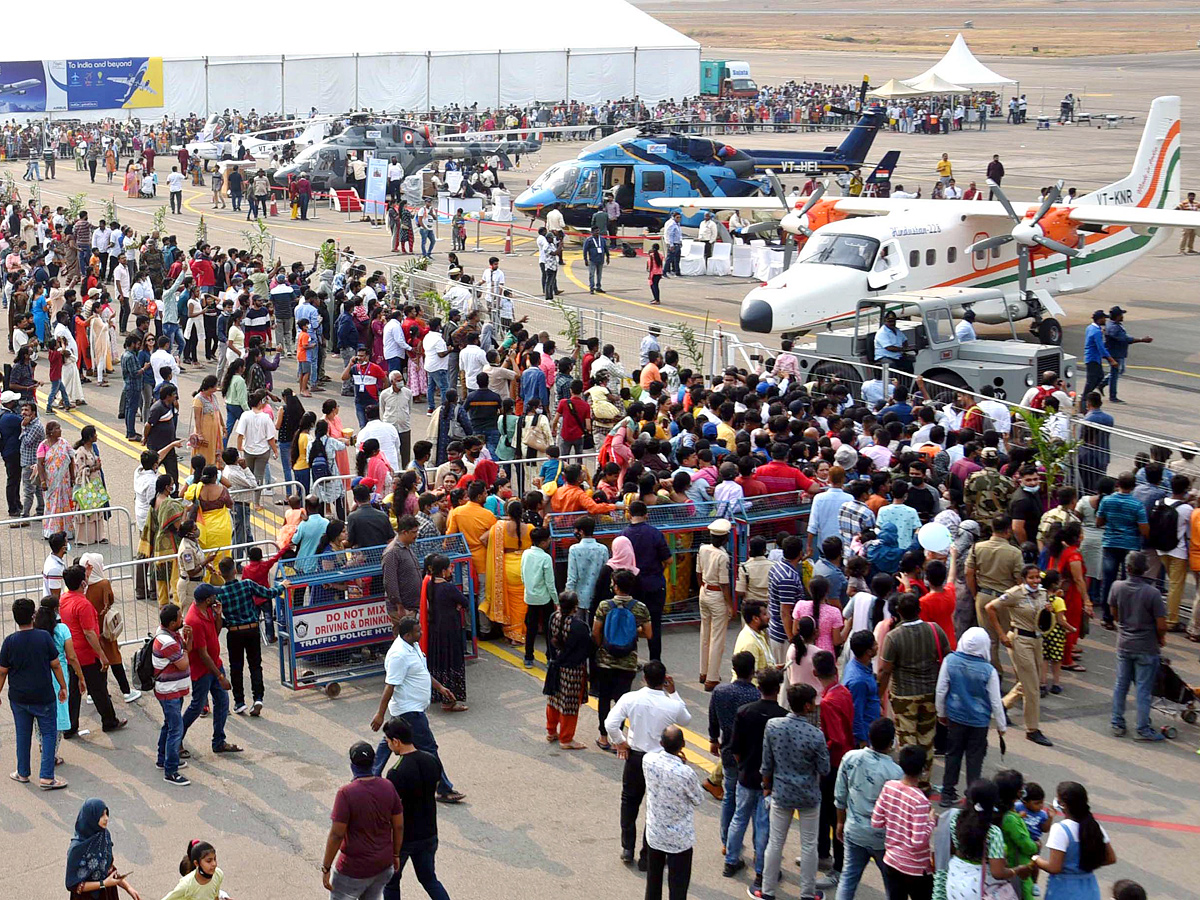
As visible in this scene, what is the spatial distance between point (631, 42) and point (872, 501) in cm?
6807

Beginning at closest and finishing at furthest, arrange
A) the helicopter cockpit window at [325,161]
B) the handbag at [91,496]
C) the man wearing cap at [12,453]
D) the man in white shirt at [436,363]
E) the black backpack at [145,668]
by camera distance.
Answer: the black backpack at [145,668], the handbag at [91,496], the man wearing cap at [12,453], the man in white shirt at [436,363], the helicopter cockpit window at [325,161]

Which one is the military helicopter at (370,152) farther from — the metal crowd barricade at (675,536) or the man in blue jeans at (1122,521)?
the man in blue jeans at (1122,521)

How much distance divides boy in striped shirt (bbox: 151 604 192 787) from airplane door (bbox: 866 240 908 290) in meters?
15.8

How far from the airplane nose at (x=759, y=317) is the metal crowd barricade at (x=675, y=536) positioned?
9.67 metres

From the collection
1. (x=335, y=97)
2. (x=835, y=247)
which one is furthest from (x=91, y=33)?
(x=835, y=247)

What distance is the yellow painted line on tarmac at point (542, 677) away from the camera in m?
11.0

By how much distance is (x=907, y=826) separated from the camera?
8.28m

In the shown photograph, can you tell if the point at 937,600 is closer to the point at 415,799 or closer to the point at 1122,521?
the point at 1122,521

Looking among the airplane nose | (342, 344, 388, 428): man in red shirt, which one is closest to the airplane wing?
the airplane nose

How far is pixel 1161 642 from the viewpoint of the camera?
37.8 feet

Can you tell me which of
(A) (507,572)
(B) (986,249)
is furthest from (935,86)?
(A) (507,572)

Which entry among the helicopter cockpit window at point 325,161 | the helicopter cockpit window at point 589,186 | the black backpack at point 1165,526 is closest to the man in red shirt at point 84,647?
the black backpack at point 1165,526

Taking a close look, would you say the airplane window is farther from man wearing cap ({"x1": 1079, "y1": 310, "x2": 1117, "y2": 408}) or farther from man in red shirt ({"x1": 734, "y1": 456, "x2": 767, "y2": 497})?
man in red shirt ({"x1": 734, "y1": 456, "x2": 767, "y2": 497})

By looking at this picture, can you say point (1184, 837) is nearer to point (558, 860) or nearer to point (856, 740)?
point (856, 740)
